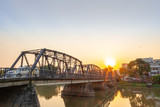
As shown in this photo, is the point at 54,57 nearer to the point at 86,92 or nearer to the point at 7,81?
the point at 7,81

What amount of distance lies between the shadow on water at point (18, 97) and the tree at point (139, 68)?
67208 millimetres

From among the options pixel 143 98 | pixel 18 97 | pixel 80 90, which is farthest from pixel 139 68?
pixel 18 97

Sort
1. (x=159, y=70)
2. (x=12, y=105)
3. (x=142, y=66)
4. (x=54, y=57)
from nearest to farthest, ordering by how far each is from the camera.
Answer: (x=12, y=105) < (x=54, y=57) < (x=142, y=66) < (x=159, y=70)

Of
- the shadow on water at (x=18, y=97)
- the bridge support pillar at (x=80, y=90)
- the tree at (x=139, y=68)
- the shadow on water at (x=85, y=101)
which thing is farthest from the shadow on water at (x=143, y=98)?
the tree at (x=139, y=68)

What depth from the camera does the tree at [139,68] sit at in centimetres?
6706

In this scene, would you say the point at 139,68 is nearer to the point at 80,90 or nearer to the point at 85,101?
the point at 80,90

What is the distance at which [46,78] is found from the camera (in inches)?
693

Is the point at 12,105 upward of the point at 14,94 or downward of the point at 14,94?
downward

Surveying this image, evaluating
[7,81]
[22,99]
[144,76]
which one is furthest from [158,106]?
[144,76]

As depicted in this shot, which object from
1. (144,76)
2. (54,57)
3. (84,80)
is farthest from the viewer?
(144,76)

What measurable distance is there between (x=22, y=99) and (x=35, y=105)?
5.01 ft

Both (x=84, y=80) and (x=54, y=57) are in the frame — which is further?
(x=84, y=80)

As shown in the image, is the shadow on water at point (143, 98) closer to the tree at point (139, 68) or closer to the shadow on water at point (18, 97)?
the shadow on water at point (18, 97)

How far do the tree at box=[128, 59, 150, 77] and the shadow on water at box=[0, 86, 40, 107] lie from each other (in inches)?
2646
